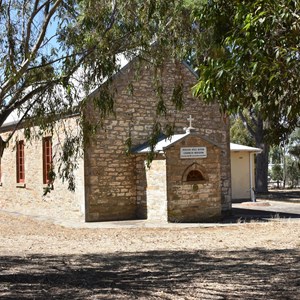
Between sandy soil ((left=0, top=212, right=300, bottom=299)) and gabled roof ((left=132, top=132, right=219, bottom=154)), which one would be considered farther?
gabled roof ((left=132, top=132, right=219, bottom=154))

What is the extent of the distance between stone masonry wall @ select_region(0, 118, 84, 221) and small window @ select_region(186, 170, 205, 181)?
3597 mm

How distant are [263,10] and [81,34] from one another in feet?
11.1

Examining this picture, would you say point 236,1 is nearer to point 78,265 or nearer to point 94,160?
point 78,265

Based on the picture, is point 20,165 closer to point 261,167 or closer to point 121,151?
point 121,151

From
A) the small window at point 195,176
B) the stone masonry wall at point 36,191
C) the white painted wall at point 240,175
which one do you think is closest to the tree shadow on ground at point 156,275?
the small window at point 195,176

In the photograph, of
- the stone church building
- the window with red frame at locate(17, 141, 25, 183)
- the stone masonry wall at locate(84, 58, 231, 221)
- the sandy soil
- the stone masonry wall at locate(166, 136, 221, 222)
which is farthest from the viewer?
the window with red frame at locate(17, 141, 25, 183)

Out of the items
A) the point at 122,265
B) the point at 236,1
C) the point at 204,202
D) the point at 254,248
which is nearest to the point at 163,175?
the point at 204,202

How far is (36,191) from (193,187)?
7.13 metres

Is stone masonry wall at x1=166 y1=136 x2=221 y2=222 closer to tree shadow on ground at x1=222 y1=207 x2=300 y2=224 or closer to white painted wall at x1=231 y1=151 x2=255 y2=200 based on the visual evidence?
tree shadow on ground at x1=222 y1=207 x2=300 y2=224

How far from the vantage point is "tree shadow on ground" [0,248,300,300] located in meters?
7.95

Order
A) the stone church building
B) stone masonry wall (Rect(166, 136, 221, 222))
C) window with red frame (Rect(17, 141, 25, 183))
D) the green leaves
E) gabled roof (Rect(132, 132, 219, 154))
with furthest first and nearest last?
window with red frame (Rect(17, 141, 25, 183)) < the stone church building < stone masonry wall (Rect(166, 136, 221, 222)) < gabled roof (Rect(132, 132, 219, 154)) < the green leaves

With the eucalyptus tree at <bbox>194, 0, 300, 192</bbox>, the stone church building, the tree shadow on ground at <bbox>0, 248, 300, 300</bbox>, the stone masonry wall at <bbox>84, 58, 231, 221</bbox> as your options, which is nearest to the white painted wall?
the stone church building

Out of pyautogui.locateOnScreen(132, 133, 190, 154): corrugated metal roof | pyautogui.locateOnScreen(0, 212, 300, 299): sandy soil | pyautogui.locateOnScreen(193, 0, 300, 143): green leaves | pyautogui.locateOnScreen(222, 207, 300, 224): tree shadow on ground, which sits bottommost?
pyautogui.locateOnScreen(0, 212, 300, 299): sandy soil

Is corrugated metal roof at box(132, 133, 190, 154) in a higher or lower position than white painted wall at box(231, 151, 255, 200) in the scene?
higher
